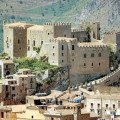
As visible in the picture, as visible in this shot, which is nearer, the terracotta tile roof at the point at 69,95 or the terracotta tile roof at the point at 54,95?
the terracotta tile roof at the point at 69,95

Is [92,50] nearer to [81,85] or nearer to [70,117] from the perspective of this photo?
[81,85]

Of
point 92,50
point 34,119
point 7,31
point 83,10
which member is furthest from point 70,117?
point 83,10

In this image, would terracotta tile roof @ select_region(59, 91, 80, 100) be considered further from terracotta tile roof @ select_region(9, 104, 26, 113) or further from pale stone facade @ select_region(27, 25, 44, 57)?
pale stone facade @ select_region(27, 25, 44, 57)

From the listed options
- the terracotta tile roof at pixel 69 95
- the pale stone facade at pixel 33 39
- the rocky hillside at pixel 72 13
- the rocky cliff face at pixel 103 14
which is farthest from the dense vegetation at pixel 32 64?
the rocky cliff face at pixel 103 14

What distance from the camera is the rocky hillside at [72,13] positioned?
557 ft

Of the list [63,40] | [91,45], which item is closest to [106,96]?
[91,45]

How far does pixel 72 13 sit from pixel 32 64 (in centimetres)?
6611

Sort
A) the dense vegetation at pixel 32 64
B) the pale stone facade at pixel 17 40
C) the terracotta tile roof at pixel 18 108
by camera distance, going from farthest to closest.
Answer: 1. the pale stone facade at pixel 17 40
2. the dense vegetation at pixel 32 64
3. the terracotta tile roof at pixel 18 108

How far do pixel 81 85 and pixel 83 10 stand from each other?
61.0 m

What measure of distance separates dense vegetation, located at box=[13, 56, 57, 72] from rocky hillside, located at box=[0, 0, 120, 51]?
35.2 metres

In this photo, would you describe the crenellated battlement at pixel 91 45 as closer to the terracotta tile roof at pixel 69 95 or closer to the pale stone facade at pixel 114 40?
the pale stone facade at pixel 114 40

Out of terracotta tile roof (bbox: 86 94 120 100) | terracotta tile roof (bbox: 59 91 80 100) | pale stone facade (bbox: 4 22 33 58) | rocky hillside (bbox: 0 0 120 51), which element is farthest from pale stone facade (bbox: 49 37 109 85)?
rocky hillside (bbox: 0 0 120 51)

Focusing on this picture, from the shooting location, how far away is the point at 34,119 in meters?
106

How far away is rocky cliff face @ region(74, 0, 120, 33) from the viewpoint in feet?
550
